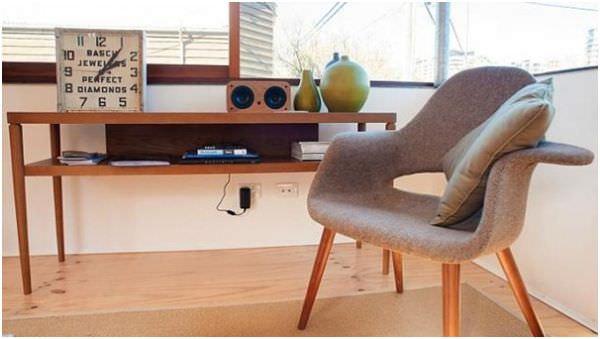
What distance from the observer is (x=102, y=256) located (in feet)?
6.44

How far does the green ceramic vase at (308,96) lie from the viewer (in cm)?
182

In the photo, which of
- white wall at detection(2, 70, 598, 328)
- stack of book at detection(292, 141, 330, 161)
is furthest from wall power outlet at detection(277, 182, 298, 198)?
stack of book at detection(292, 141, 330, 161)

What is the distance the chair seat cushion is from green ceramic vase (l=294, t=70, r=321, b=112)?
60 cm

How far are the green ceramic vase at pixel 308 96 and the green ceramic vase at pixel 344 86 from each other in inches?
2.1

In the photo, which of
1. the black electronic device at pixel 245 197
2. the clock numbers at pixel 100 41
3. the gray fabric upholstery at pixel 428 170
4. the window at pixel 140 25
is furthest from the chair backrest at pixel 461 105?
the clock numbers at pixel 100 41

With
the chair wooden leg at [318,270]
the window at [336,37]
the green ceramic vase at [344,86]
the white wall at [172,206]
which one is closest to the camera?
the chair wooden leg at [318,270]

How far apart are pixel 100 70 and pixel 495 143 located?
5.06ft

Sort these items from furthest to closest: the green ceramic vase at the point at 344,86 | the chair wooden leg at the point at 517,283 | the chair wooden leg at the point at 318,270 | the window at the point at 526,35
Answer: the green ceramic vase at the point at 344,86 < the window at the point at 526,35 < the chair wooden leg at the point at 318,270 < the chair wooden leg at the point at 517,283

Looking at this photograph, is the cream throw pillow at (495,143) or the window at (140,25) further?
the window at (140,25)

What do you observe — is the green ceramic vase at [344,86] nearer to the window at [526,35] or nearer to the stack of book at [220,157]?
the stack of book at [220,157]

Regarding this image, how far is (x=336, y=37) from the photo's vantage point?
6.91ft

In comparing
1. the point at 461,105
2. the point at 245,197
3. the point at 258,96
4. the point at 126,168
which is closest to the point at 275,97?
the point at 258,96

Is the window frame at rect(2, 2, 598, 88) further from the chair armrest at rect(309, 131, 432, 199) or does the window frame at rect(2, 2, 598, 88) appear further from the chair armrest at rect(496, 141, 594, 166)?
the chair armrest at rect(496, 141, 594, 166)

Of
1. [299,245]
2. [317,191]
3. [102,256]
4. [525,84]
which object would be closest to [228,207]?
[299,245]
